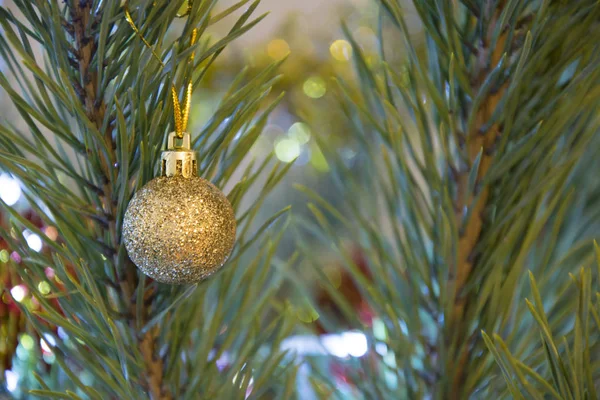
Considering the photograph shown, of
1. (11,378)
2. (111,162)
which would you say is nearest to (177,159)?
(111,162)

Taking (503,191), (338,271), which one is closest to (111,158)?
(503,191)

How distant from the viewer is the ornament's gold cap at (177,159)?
175mm

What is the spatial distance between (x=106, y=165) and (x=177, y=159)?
2cm

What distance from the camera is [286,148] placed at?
0.75 meters

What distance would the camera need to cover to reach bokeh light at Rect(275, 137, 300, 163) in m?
0.72

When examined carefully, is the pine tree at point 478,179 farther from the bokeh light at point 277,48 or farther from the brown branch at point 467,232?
the bokeh light at point 277,48

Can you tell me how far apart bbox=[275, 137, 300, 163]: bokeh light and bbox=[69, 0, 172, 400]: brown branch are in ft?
1.72

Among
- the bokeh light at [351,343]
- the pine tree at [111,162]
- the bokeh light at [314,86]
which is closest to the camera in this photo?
the pine tree at [111,162]

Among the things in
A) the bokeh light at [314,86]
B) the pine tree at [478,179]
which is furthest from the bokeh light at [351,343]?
the bokeh light at [314,86]

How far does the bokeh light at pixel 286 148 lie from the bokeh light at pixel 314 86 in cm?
7

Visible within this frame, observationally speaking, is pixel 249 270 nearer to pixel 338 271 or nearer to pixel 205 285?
pixel 205 285

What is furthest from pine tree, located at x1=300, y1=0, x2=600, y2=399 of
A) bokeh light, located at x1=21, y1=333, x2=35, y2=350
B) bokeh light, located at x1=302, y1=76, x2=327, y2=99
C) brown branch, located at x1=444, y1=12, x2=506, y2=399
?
bokeh light, located at x1=302, y1=76, x2=327, y2=99

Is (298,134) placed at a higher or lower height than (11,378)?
higher

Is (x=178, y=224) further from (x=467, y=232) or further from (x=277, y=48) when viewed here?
(x=277, y=48)
